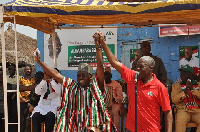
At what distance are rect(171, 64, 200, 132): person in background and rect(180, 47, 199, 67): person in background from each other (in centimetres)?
286

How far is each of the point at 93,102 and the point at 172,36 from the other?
5858 mm

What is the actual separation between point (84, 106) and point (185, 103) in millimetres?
2718

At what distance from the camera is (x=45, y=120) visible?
674 cm

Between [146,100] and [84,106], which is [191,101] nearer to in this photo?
[146,100]

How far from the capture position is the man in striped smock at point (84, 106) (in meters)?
5.02

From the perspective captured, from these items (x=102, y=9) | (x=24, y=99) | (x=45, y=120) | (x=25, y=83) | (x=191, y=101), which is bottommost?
(x=45, y=120)

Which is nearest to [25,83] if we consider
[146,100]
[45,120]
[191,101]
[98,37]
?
[45,120]

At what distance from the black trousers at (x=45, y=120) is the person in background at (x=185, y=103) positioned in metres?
2.38

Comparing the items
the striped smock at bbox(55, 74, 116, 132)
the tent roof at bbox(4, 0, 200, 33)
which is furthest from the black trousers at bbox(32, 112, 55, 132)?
the tent roof at bbox(4, 0, 200, 33)

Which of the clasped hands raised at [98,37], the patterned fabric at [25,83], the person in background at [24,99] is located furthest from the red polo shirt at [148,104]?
the patterned fabric at [25,83]

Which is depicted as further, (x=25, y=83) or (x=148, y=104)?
(x=25, y=83)

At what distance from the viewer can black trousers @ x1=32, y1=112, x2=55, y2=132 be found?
666cm

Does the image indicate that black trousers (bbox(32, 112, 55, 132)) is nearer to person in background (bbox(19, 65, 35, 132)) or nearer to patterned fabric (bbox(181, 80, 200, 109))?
person in background (bbox(19, 65, 35, 132))

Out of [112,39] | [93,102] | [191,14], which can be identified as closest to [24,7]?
[93,102]
